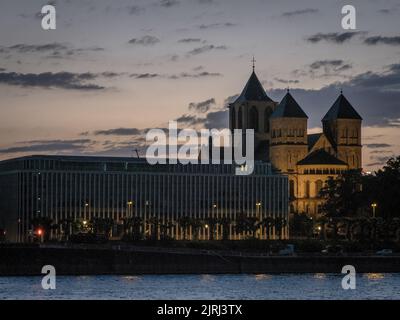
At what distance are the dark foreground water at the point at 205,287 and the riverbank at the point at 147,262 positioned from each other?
4.17 m

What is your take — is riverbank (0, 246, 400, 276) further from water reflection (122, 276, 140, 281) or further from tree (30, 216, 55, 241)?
tree (30, 216, 55, 241)

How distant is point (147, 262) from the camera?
142 meters

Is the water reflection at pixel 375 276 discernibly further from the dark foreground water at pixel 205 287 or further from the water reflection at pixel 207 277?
the water reflection at pixel 207 277

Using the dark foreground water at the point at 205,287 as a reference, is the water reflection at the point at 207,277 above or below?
below

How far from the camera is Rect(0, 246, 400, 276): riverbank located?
139 meters

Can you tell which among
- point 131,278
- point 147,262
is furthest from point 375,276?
point 131,278

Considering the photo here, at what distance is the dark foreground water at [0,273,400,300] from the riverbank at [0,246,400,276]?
417cm

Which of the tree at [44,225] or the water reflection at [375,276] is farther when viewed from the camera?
the tree at [44,225]

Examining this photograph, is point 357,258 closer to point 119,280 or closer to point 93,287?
point 119,280

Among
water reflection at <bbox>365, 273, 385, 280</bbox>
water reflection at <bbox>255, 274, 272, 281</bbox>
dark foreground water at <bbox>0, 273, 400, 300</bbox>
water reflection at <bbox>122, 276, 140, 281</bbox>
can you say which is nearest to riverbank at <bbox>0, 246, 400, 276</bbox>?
water reflection at <bbox>365, 273, 385, 280</bbox>

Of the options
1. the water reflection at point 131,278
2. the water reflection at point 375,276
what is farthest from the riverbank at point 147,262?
the water reflection at point 131,278

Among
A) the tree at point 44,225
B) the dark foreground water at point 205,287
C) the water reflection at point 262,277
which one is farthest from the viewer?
the tree at point 44,225

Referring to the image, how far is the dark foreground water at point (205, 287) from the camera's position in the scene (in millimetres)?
102750
